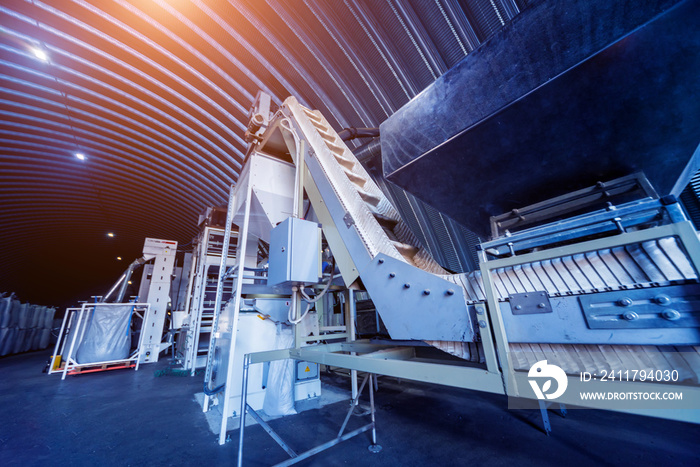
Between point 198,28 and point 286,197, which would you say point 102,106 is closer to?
point 198,28

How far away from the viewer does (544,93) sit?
4.57 feet

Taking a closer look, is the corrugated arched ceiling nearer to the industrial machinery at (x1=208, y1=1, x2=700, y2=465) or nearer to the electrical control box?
the industrial machinery at (x1=208, y1=1, x2=700, y2=465)

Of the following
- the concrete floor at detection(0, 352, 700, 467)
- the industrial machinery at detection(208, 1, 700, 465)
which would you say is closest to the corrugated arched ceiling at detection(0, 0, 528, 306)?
the industrial machinery at detection(208, 1, 700, 465)

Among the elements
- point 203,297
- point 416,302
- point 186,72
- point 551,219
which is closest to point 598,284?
point 416,302

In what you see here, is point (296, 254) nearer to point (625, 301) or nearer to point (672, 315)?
point (625, 301)

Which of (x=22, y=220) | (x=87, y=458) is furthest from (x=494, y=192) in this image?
(x=22, y=220)

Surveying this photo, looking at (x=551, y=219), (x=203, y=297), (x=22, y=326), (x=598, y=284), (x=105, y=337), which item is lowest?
(x=105, y=337)

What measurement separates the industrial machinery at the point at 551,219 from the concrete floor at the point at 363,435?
636mm

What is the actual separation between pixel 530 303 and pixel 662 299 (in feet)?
1.18

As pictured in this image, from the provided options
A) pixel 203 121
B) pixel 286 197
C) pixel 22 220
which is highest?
pixel 203 121

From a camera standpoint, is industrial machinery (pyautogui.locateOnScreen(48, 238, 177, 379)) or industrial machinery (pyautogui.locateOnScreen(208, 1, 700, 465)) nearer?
industrial machinery (pyautogui.locateOnScreen(208, 1, 700, 465))

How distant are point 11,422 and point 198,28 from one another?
7.32 m

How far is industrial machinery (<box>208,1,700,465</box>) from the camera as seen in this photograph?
86 centimetres

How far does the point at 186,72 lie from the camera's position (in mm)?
6359
